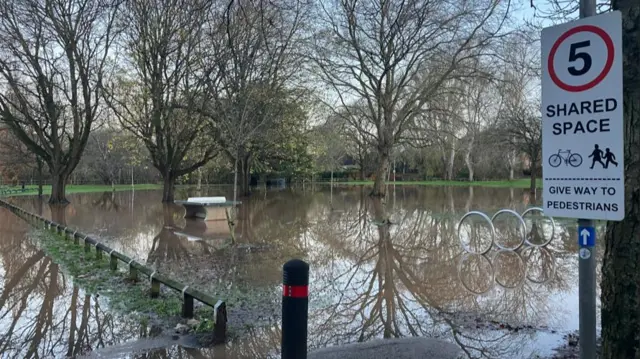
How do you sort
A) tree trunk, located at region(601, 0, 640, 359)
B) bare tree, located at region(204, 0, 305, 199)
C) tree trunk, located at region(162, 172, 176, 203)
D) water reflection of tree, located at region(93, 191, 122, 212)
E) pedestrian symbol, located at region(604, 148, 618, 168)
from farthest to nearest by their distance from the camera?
tree trunk, located at region(162, 172, 176, 203) < water reflection of tree, located at region(93, 191, 122, 212) < bare tree, located at region(204, 0, 305, 199) < tree trunk, located at region(601, 0, 640, 359) < pedestrian symbol, located at region(604, 148, 618, 168)

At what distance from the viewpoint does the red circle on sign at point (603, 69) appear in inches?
86.1

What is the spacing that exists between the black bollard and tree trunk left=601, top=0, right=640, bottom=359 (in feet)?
6.36

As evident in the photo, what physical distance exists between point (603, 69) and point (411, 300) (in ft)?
17.2

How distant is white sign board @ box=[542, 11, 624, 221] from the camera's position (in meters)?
2.15

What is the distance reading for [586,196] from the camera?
2.23 metres

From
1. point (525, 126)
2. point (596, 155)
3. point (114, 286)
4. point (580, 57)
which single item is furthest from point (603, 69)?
point (525, 126)

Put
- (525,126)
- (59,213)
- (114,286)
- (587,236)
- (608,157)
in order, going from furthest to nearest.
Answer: (525,126), (59,213), (114,286), (587,236), (608,157)

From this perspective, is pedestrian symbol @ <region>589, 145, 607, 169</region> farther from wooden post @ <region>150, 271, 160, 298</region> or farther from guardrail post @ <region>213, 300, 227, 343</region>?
wooden post @ <region>150, 271, 160, 298</region>

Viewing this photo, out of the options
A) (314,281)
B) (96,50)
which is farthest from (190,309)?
(96,50)

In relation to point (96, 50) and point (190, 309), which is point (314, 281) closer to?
point (190, 309)

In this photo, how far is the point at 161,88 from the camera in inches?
880

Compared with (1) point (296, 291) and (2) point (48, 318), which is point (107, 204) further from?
(1) point (296, 291)

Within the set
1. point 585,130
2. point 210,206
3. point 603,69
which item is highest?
point 603,69

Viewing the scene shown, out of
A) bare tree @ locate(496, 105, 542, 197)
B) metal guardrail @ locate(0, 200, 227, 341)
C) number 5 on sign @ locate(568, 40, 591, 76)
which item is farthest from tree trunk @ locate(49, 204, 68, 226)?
bare tree @ locate(496, 105, 542, 197)
